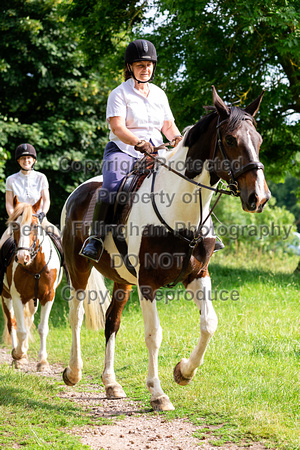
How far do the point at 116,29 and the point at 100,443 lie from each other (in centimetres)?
1093

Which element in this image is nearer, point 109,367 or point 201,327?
point 201,327

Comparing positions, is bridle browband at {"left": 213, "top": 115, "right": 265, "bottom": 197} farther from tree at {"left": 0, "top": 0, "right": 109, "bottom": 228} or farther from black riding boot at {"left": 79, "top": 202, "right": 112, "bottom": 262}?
tree at {"left": 0, "top": 0, "right": 109, "bottom": 228}

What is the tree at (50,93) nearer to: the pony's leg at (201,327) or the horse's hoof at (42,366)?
the horse's hoof at (42,366)

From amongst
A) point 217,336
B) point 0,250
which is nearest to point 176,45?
point 0,250

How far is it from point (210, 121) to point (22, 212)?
407cm

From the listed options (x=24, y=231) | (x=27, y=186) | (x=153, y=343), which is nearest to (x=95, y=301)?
(x=24, y=231)

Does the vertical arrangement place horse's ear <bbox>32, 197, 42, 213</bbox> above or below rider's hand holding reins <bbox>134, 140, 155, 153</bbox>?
below

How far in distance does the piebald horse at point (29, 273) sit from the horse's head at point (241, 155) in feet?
13.3

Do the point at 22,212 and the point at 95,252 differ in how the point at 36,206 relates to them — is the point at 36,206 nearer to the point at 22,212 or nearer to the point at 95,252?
the point at 22,212

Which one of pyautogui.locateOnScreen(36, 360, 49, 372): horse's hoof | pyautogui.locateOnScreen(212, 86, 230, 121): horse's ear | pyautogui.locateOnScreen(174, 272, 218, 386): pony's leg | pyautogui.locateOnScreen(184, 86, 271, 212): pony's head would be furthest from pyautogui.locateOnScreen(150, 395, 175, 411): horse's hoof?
pyautogui.locateOnScreen(36, 360, 49, 372): horse's hoof

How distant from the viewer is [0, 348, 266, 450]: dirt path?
407cm

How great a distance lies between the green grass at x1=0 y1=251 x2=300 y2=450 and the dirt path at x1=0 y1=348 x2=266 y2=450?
0.34 feet

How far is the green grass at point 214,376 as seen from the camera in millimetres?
4289

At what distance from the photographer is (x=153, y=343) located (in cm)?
470
